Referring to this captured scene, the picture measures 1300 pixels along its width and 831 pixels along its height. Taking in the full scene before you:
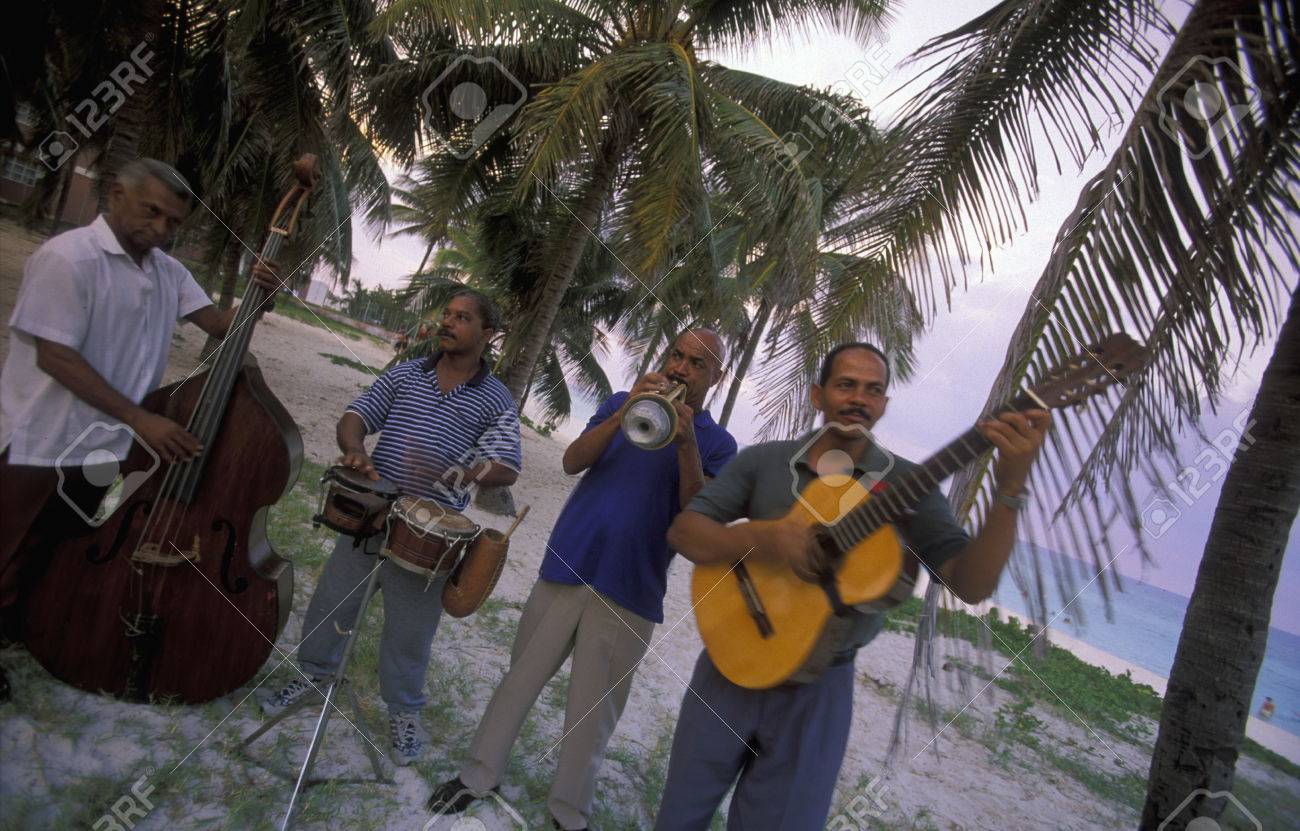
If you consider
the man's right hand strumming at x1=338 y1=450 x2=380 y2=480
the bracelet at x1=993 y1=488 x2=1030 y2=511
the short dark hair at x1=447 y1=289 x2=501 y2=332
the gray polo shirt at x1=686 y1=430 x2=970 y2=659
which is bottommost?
the man's right hand strumming at x1=338 y1=450 x2=380 y2=480

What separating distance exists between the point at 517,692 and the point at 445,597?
0.44m

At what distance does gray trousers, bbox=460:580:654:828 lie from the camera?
2348mm

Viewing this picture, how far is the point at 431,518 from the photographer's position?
2264 mm

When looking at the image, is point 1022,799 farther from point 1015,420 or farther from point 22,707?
point 22,707

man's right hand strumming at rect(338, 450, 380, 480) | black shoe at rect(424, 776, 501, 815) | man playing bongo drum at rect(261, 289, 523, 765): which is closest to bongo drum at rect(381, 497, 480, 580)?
man's right hand strumming at rect(338, 450, 380, 480)

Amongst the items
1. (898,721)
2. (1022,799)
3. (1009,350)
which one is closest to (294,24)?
(1009,350)

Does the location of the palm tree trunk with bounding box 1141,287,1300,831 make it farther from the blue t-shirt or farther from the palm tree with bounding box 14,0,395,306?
the palm tree with bounding box 14,0,395,306

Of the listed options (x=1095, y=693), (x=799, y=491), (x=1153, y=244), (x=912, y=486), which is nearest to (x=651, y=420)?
(x=799, y=491)

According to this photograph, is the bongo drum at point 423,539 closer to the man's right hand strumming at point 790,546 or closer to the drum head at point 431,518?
the drum head at point 431,518

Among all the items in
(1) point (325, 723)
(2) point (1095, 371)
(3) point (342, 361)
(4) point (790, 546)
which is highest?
(3) point (342, 361)

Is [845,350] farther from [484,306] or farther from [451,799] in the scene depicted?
[451,799]

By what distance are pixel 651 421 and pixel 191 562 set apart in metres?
1.75

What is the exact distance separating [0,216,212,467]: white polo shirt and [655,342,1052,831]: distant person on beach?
74.9 inches

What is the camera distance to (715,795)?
1862 mm
